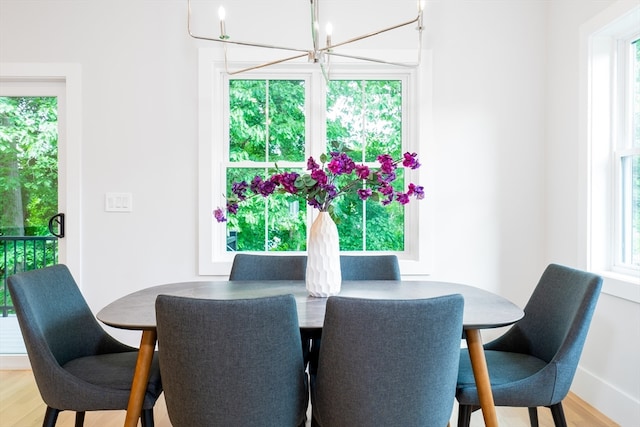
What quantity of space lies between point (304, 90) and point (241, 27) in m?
0.59

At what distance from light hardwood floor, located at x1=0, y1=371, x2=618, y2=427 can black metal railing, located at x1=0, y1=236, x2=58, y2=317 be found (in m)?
0.86

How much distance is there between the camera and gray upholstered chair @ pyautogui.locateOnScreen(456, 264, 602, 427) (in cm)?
160

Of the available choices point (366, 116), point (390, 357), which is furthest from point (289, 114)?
point (390, 357)

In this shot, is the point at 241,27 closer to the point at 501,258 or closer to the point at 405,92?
the point at 405,92

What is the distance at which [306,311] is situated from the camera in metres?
1.61

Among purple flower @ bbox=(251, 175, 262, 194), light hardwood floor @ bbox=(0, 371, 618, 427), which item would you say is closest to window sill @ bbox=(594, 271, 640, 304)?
light hardwood floor @ bbox=(0, 371, 618, 427)

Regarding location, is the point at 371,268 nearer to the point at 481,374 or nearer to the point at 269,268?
the point at 269,268

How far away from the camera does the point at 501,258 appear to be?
9.90 feet

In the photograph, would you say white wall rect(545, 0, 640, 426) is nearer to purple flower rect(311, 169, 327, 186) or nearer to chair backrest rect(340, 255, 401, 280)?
chair backrest rect(340, 255, 401, 280)

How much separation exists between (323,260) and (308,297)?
17cm

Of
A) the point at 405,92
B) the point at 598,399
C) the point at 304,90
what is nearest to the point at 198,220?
the point at 304,90

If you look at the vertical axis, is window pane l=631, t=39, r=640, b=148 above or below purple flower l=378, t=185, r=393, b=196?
above

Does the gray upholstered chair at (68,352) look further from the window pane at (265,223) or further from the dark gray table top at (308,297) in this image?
the window pane at (265,223)

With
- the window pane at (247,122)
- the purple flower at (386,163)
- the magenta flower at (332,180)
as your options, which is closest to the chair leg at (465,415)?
the magenta flower at (332,180)
